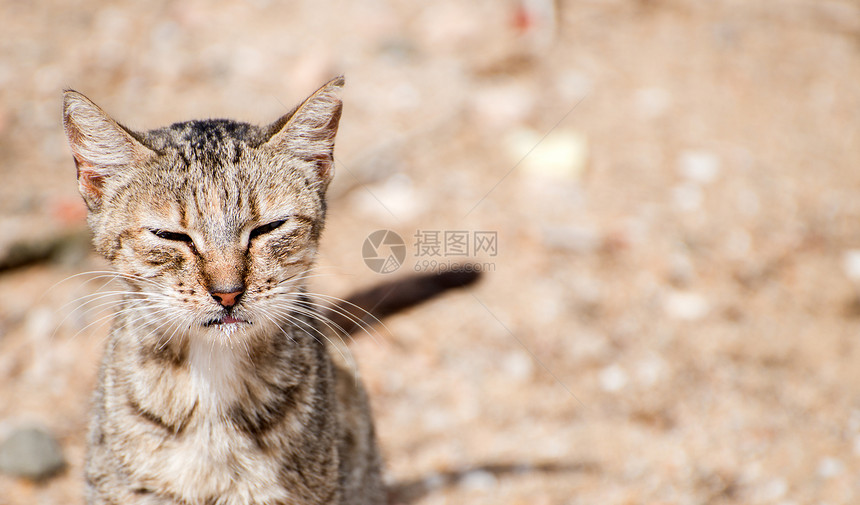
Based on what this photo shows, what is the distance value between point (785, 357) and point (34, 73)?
492cm

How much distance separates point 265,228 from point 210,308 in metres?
0.30

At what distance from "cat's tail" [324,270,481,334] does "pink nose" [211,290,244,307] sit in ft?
3.41

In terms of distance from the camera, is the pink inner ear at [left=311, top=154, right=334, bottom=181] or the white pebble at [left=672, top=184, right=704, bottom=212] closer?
the pink inner ear at [left=311, top=154, right=334, bottom=181]

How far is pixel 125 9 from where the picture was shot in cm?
561

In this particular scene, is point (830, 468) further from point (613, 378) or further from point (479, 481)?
point (479, 481)

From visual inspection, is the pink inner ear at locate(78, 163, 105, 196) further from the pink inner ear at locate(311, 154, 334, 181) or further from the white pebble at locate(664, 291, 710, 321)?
the white pebble at locate(664, 291, 710, 321)

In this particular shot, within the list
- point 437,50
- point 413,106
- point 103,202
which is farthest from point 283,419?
point 437,50

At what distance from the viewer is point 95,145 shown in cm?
216

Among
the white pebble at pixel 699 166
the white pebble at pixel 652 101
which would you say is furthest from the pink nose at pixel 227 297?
the white pebble at pixel 652 101

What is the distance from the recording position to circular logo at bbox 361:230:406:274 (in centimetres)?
389

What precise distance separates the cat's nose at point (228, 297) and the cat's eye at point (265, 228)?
188mm

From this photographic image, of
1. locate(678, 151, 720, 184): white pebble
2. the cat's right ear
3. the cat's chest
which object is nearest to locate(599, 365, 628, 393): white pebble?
locate(678, 151, 720, 184): white pebble

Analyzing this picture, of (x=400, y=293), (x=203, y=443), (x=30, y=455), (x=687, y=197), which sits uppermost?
(x=203, y=443)

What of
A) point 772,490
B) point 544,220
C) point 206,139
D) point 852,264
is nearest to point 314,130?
point 206,139
